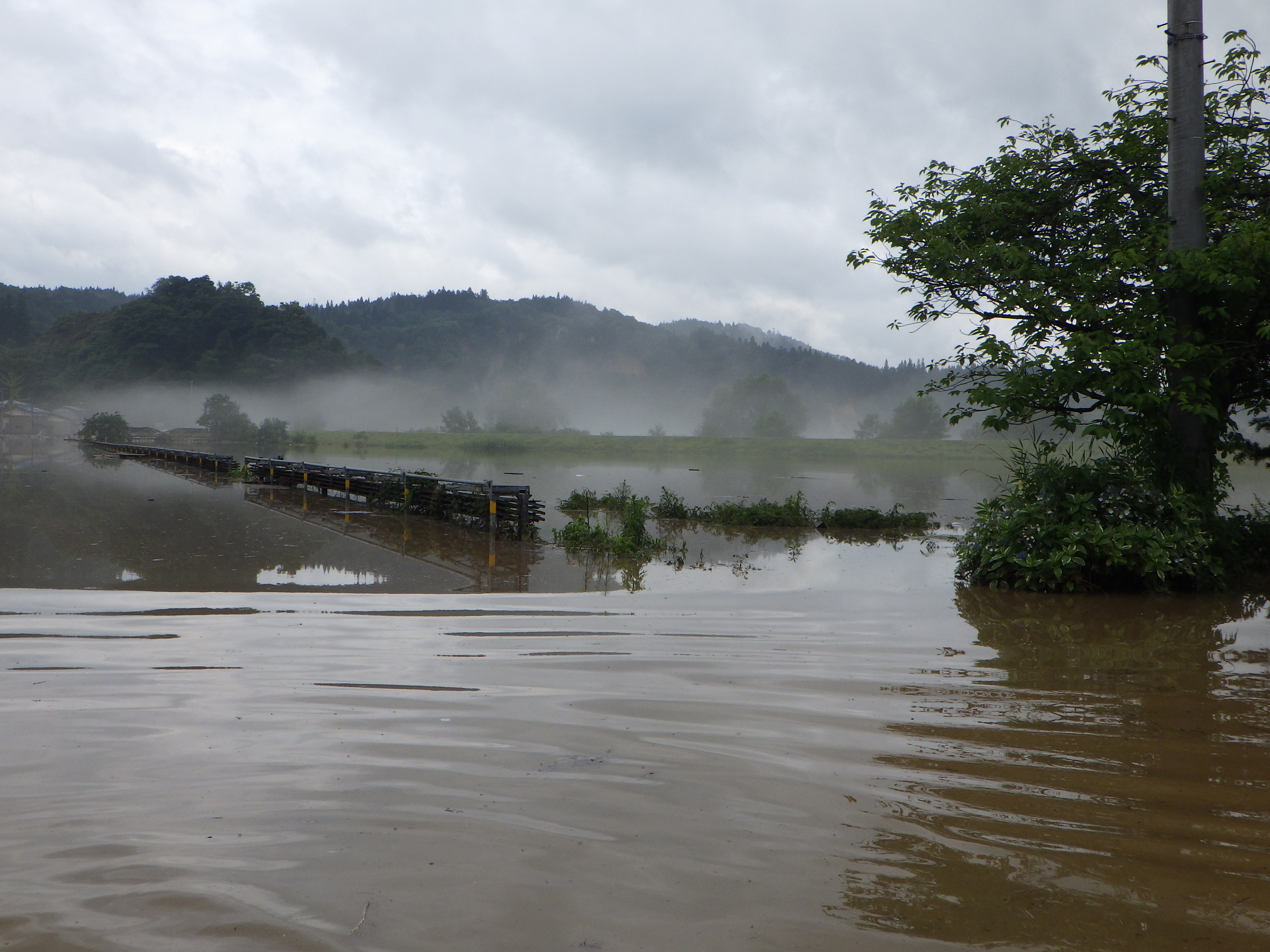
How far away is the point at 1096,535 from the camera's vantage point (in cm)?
1016

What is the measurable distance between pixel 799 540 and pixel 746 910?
49.6ft

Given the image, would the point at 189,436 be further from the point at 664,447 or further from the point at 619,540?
the point at 619,540

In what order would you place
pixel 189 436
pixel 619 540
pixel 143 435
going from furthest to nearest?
pixel 189 436 → pixel 143 435 → pixel 619 540

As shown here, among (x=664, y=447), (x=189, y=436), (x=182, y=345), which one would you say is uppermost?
(x=182, y=345)

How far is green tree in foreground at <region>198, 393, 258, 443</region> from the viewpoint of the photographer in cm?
9075

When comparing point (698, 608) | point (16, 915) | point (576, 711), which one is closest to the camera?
point (16, 915)

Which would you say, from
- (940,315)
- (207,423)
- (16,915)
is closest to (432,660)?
(16,915)

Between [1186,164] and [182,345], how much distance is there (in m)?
160

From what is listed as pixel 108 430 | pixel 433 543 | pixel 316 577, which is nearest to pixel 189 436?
pixel 108 430

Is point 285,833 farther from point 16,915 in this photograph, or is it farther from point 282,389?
point 282,389

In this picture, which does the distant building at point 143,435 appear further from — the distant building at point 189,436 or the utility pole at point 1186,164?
the utility pole at point 1186,164

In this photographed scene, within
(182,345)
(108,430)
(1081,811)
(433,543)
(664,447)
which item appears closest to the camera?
(1081,811)

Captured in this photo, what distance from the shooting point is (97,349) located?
142 meters

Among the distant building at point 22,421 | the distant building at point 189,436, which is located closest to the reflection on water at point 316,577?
the distant building at point 189,436
